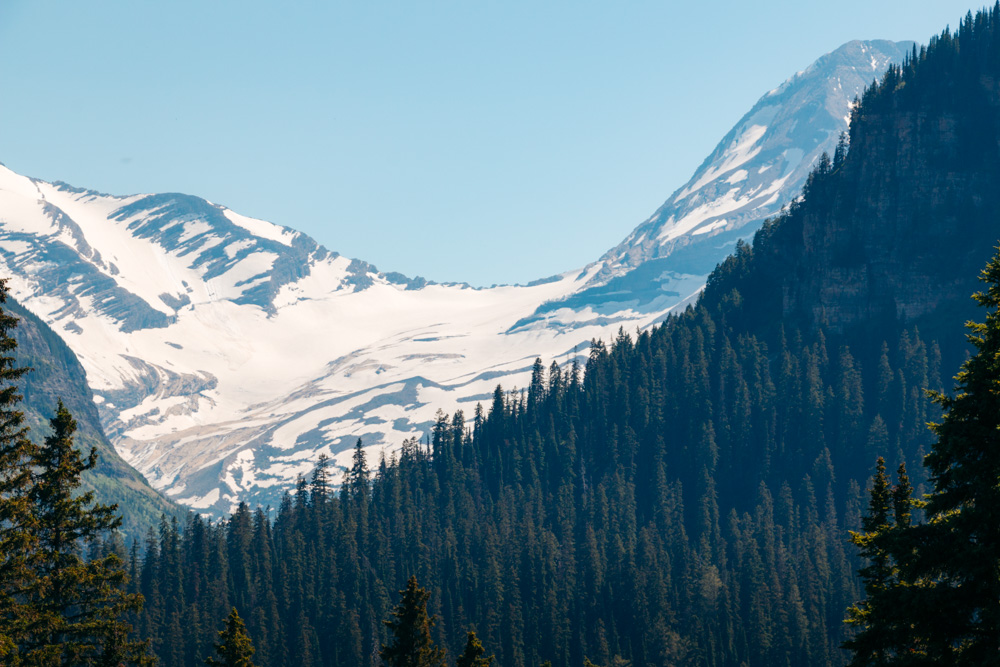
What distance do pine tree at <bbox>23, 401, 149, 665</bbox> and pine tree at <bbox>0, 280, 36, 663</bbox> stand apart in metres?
0.65

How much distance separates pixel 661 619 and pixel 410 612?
106 metres

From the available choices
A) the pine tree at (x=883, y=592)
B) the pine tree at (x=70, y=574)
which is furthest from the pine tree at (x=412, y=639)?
the pine tree at (x=883, y=592)

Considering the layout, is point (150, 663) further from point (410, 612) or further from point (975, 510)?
point (975, 510)

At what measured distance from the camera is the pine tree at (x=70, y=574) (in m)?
38.6

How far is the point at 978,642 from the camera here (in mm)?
26578

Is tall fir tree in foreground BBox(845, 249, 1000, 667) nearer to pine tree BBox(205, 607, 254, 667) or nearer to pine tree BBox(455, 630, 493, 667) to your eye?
pine tree BBox(455, 630, 493, 667)

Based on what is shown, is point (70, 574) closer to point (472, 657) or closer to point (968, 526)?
point (472, 657)

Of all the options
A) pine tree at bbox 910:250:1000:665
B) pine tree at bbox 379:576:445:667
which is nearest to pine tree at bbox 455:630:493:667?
pine tree at bbox 379:576:445:667

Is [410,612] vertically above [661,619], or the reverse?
[410,612]

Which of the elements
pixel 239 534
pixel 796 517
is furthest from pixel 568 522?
pixel 239 534

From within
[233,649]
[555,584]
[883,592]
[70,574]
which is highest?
[70,574]

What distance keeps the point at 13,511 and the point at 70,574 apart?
3340mm

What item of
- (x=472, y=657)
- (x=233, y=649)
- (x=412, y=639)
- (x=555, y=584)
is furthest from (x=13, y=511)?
(x=555, y=584)

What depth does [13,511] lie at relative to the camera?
121ft
